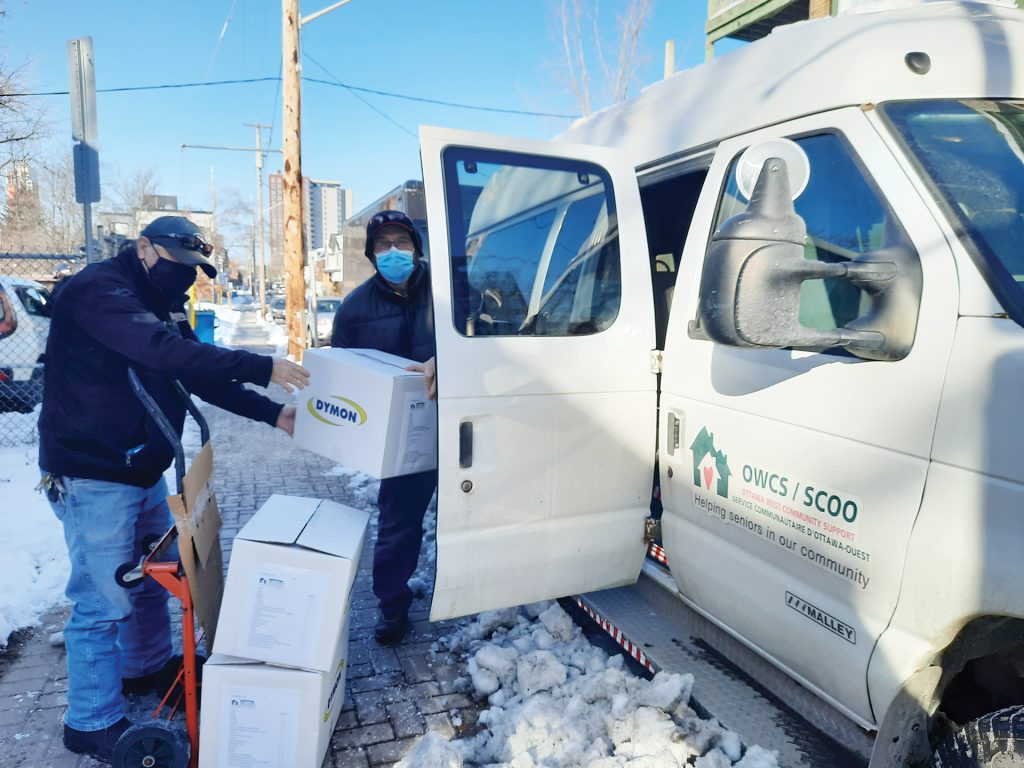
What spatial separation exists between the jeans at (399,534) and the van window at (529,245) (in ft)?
3.93

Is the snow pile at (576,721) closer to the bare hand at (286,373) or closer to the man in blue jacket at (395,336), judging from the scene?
the man in blue jacket at (395,336)

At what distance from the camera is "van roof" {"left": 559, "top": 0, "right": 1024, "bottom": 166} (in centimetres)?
212

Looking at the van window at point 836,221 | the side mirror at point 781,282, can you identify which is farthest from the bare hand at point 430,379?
the van window at point 836,221

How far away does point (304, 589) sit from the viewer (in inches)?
99.7

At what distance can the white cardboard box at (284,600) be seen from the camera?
249 centimetres

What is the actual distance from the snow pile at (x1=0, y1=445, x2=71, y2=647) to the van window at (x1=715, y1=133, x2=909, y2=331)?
4.11 m

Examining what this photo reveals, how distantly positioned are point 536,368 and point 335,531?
0.99 m

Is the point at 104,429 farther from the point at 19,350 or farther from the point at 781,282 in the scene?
Answer: the point at 19,350

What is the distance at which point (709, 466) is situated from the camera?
2672mm

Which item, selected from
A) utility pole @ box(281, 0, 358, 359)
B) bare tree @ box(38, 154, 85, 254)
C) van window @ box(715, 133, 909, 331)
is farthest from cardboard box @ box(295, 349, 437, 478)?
bare tree @ box(38, 154, 85, 254)

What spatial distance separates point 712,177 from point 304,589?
2.17 metres

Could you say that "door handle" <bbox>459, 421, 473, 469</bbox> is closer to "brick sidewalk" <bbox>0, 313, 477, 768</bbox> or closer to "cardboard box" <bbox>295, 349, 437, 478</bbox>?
"cardboard box" <bbox>295, 349, 437, 478</bbox>

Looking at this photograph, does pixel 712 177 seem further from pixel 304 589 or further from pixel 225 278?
pixel 225 278

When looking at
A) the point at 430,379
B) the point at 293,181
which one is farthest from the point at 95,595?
the point at 293,181
